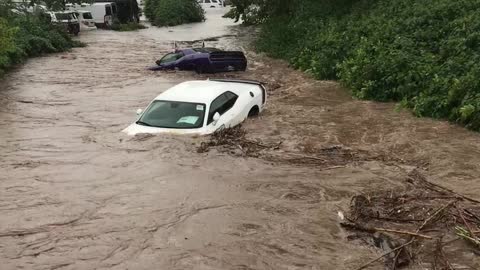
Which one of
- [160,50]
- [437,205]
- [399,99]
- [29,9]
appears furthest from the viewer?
[29,9]

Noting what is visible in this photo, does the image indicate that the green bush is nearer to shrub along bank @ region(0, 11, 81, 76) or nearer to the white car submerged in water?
shrub along bank @ region(0, 11, 81, 76)

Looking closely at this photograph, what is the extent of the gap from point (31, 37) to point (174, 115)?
20503mm

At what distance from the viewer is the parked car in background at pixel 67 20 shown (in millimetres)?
38531

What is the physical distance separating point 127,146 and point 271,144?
2.81 m

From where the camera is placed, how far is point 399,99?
1528 centimetres

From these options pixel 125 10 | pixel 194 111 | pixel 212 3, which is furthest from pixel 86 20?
pixel 194 111

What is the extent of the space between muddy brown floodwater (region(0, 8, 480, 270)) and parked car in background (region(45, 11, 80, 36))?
2344 centimetres

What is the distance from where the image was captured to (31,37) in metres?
29.3

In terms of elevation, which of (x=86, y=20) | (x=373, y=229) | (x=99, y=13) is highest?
(x=373, y=229)

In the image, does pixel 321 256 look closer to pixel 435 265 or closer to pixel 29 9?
pixel 435 265

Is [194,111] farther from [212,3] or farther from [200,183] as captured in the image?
[212,3]

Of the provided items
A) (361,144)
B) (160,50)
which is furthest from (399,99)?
(160,50)

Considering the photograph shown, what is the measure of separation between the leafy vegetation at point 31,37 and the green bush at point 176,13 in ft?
62.3

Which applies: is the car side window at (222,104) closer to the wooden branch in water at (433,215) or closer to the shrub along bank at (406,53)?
the shrub along bank at (406,53)
